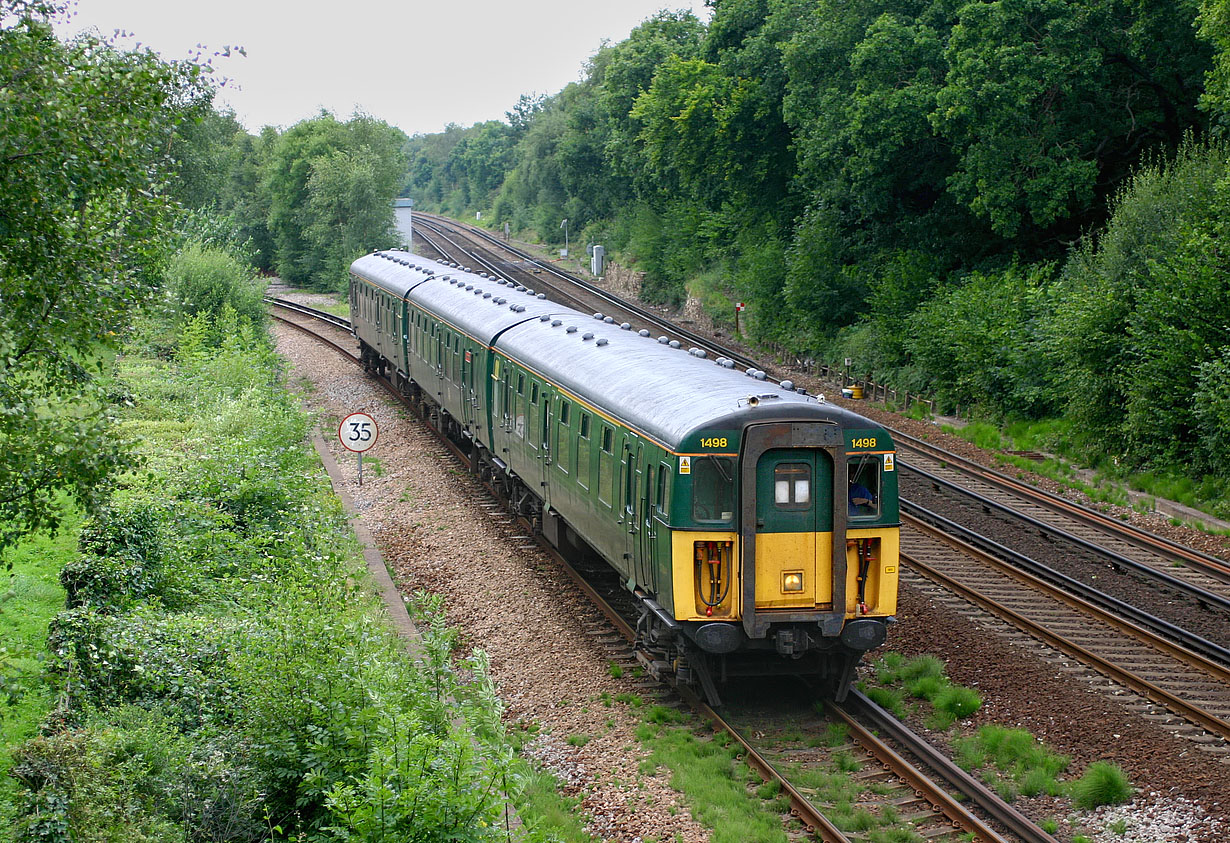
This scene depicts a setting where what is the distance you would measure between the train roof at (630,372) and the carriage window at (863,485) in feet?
1.17

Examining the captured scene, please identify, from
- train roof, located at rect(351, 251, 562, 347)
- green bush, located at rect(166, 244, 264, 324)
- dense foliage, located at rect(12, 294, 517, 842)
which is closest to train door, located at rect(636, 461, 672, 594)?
dense foliage, located at rect(12, 294, 517, 842)

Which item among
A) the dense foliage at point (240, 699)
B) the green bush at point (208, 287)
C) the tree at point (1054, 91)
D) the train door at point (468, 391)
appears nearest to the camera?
the dense foliage at point (240, 699)

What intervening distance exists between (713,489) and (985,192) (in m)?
18.7

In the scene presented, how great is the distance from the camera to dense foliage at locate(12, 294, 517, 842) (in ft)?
24.1

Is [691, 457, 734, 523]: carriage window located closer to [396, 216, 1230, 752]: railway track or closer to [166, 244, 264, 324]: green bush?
[396, 216, 1230, 752]: railway track

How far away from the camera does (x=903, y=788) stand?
989cm

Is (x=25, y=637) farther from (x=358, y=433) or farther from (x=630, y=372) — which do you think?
(x=358, y=433)

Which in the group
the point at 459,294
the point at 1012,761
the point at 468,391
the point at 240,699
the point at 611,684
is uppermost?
the point at 459,294

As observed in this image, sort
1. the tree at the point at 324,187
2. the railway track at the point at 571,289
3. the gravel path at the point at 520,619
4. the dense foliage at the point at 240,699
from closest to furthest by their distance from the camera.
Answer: the dense foliage at the point at 240,699 < the gravel path at the point at 520,619 < the railway track at the point at 571,289 < the tree at the point at 324,187

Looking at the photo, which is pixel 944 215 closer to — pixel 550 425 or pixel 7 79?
pixel 550 425

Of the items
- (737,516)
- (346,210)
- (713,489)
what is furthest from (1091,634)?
(346,210)

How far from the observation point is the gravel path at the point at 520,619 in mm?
9859

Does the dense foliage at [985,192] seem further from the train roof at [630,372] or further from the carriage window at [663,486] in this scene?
the carriage window at [663,486]

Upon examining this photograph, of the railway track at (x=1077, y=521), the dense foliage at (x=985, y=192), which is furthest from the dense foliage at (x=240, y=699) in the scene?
the dense foliage at (x=985, y=192)
